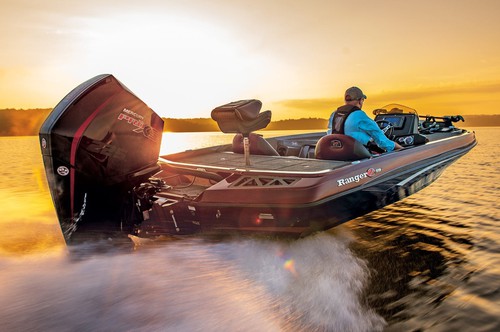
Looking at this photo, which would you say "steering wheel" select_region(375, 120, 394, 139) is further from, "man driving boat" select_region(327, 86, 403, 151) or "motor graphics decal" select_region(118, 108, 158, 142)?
"motor graphics decal" select_region(118, 108, 158, 142)

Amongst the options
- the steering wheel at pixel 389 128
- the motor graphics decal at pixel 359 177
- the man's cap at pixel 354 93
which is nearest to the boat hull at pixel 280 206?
the motor graphics decal at pixel 359 177

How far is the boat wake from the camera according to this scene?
249 centimetres

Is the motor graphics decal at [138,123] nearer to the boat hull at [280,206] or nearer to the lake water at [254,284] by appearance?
the boat hull at [280,206]

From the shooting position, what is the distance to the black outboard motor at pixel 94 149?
9.91 ft

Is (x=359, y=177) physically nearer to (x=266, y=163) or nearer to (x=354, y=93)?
(x=266, y=163)

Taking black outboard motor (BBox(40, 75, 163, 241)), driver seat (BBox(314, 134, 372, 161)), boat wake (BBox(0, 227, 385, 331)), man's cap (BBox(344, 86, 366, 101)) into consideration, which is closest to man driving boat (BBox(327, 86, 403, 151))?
man's cap (BBox(344, 86, 366, 101))

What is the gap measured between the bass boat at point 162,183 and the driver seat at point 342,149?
0.04ft

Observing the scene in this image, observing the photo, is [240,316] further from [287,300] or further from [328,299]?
[328,299]

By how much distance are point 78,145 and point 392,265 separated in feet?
10.6

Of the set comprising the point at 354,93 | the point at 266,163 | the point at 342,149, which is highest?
the point at 354,93

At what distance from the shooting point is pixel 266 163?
4172 mm

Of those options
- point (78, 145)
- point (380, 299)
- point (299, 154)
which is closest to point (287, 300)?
point (380, 299)

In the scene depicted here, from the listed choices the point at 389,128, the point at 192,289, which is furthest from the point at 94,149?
the point at 389,128

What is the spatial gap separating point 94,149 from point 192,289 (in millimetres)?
1439
